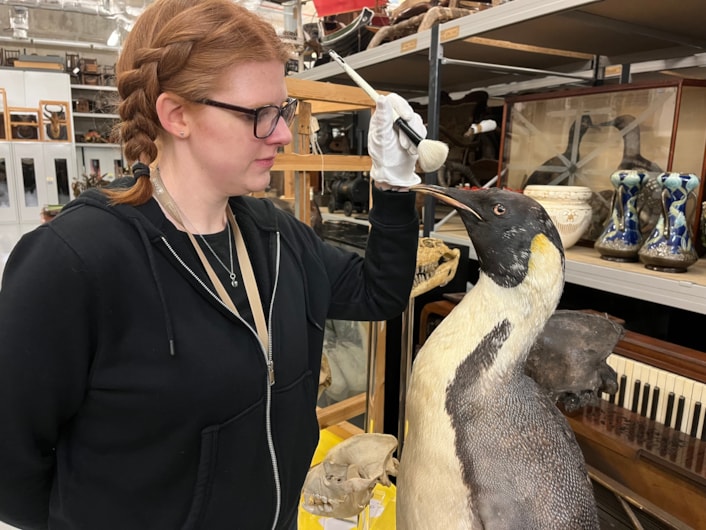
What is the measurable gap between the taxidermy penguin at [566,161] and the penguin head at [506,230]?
1.05m

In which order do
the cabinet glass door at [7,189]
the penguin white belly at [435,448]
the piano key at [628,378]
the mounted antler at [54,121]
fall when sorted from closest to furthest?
1. the penguin white belly at [435,448]
2. the piano key at [628,378]
3. the cabinet glass door at [7,189]
4. the mounted antler at [54,121]

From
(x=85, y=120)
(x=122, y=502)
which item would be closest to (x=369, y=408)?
(x=122, y=502)

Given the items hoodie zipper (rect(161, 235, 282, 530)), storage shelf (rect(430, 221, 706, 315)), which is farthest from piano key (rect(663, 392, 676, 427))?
hoodie zipper (rect(161, 235, 282, 530))

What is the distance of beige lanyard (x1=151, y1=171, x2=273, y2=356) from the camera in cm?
85

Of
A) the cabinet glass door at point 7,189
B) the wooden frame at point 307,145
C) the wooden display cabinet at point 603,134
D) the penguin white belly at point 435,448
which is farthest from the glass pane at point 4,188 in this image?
the penguin white belly at point 435,448

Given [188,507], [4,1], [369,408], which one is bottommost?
[369,408]

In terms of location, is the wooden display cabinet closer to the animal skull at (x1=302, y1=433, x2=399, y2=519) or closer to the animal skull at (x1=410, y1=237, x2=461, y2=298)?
the animal skull at (x1=410, y1=237, x2=461, y2=298)

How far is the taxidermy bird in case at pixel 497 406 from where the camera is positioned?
2.67 ft

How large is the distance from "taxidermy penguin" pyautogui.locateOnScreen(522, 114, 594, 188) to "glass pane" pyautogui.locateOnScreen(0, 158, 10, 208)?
621cm

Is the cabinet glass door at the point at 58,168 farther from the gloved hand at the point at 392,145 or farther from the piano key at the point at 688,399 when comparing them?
the piano key at the point at 688,399

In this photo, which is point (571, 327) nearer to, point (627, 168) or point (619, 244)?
point (619, 244)

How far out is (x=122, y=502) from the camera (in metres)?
0.81

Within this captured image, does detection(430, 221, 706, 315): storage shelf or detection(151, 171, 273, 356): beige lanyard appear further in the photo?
detection(430, 221, 706, 315): storage shelf

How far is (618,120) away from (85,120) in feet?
23.9
